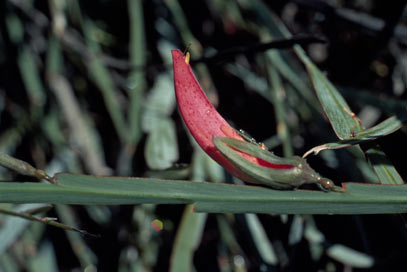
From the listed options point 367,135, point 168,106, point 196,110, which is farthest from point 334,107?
point 168,106

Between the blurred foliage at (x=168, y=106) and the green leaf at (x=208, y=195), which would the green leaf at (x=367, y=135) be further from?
the blurred foliage at (x=168, y=106)

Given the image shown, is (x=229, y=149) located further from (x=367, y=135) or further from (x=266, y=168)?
(x=367, y=135)

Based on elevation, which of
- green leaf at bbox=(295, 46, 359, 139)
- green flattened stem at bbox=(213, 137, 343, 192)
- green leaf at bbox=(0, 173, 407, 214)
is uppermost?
green leaf at bbox=(295, 46, 359, 139)

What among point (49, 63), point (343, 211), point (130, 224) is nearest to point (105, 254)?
point (130, 224)

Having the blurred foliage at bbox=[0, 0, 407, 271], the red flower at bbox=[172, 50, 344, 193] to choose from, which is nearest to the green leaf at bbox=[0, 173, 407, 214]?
the red flower at bbox=[172, 50, 344, 193]

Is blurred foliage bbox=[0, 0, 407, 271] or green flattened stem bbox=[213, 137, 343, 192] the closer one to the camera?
green flattened stem bbox=[213, 137, 343, 192]

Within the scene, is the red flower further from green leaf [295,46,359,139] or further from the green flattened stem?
green leaf [295,46,359,139]

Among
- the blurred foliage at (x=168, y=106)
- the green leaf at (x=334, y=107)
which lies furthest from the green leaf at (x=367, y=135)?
the blurred foliage at (x=168, y=106)
